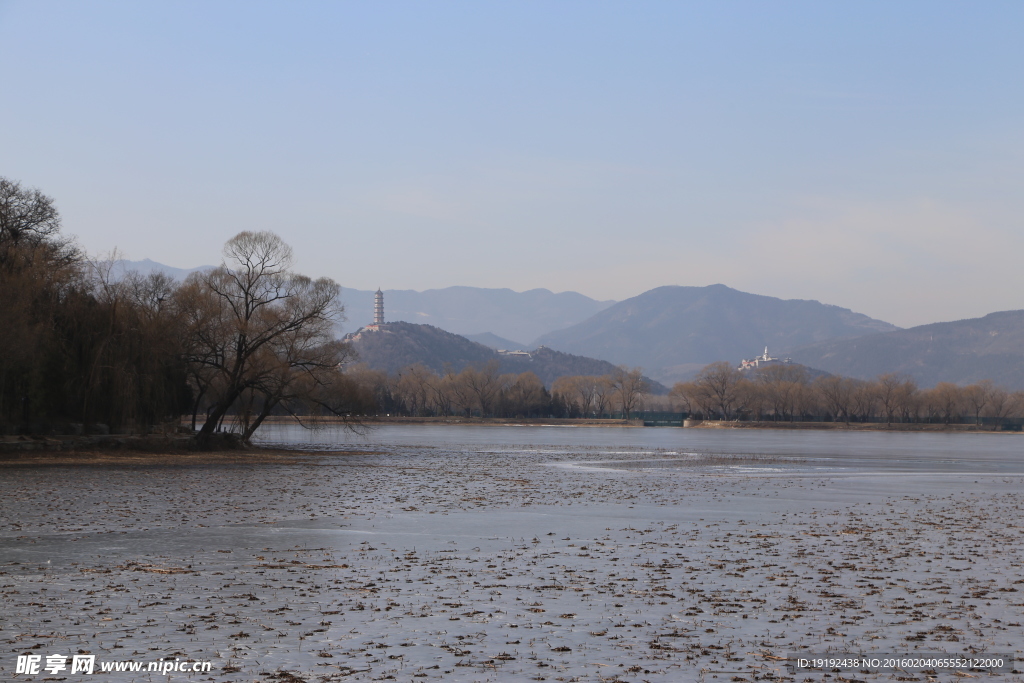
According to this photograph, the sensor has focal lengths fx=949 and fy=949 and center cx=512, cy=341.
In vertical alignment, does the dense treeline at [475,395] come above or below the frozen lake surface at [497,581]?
above

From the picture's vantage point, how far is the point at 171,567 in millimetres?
15250

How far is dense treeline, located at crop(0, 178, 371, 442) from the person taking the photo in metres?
43.5

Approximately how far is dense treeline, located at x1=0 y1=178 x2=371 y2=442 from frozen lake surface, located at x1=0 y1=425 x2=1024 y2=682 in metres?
15.3

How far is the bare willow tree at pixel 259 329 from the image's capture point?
5359 cm

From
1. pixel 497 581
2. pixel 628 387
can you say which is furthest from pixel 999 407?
pixel 497 581

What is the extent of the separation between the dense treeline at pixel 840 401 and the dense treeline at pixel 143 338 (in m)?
130

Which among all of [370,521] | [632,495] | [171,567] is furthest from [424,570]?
[632,495]

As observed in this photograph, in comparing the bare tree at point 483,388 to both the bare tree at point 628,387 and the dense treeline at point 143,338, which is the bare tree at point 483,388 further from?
the dense treeline at point 143,338

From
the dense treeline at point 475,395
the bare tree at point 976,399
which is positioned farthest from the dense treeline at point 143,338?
the bare tree at point 976,399

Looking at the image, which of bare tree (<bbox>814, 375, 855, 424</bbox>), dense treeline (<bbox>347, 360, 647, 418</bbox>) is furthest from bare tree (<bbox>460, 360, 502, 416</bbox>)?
bare tree (<bbox>814, 375, 855, 424</bbox>)

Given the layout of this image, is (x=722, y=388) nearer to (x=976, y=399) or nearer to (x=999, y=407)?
(x=976, y=399)

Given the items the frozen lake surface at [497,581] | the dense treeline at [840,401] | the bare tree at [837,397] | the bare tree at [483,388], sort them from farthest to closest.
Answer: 1. the bare tree at [837,397]
2. the bare tree at [483,388]
3. the dense treeline at [840,401]
4. the frozen lake surface at [497,581]

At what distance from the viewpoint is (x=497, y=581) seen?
48.2 feet

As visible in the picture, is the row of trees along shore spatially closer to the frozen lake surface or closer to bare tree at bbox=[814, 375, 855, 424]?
the frozen lake surface
